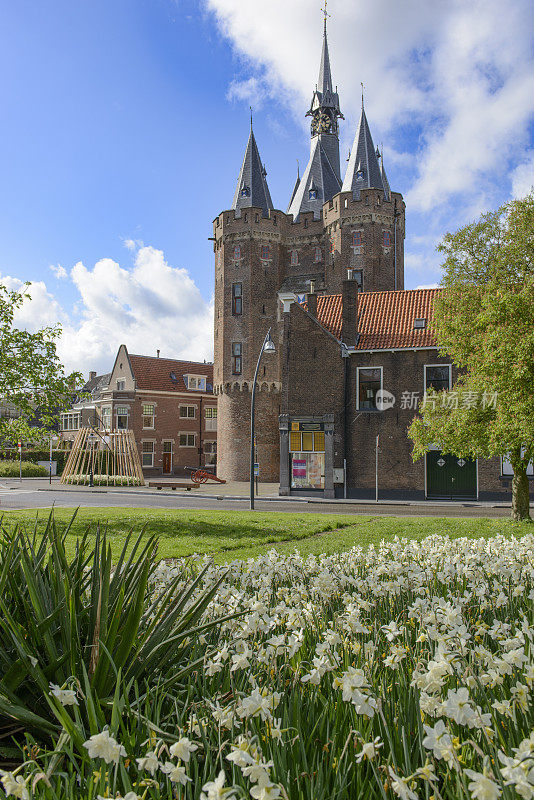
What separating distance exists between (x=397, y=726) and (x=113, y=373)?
187ft

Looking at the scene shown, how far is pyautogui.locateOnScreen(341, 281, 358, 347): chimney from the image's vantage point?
3095 centimetres

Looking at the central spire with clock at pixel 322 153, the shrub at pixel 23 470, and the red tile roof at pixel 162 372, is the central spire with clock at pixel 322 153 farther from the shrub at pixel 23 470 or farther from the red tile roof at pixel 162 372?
the shrub at pixel 23 470

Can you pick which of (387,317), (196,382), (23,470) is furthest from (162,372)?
(387,317)

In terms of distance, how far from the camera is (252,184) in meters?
48.2

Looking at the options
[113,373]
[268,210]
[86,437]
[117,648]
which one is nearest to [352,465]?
[86,437]

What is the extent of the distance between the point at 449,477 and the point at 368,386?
601 centimetres

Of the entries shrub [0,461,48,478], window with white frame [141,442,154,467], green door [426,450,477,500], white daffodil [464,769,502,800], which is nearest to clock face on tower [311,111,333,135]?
window with white frame [141,442,154,467]

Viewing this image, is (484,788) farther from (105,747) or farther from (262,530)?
(262,530)

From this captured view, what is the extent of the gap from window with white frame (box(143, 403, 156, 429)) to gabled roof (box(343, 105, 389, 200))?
25151 millimetres

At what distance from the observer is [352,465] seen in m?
30.2

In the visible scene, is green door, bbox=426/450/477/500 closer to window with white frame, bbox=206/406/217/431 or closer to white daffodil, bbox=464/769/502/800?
white daffodil, bbox=464/769/502/800

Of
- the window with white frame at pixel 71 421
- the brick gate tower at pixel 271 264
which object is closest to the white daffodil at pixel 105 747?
the brick gate tower at pixel 271 264

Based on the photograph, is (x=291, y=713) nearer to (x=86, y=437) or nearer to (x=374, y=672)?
(x=374, y=672)

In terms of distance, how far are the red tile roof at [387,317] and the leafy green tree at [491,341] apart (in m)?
12.4
